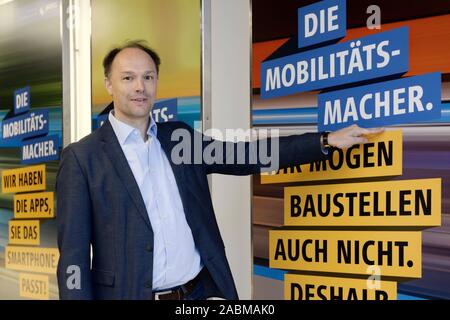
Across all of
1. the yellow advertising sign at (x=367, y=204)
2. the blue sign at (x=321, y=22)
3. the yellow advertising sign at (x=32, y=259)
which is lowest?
the yellow advertising sign at (x=32, y=259)

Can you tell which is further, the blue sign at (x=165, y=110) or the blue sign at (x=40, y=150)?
the blue sign at (x=40, y=150)

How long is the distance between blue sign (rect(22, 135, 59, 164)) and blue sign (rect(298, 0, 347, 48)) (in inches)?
84.6

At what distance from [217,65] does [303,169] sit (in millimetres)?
788

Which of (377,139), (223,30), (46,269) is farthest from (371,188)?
(46,269)

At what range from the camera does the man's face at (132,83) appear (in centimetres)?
282

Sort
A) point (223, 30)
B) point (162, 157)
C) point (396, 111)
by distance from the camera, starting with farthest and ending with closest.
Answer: point (223, 30)
point (162, 157)
point (396, 111)

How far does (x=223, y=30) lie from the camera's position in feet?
11.2

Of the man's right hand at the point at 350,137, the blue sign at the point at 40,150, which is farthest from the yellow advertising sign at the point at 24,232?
the man's right hand at the point at 350,137

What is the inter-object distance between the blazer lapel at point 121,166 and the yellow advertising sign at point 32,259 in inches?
78.2

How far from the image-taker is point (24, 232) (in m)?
4.77

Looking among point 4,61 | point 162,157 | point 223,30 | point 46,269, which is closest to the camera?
point 162,157

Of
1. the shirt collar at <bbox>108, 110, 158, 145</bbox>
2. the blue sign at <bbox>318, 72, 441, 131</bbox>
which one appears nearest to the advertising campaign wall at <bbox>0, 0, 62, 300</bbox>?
the shirt collar at <bbox>108, 110, 158, 145</bbox>

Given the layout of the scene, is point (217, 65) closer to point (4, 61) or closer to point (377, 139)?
point (377, 139)

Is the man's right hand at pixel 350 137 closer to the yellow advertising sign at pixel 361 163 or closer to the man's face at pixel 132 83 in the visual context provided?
the yellow advertising sign at pixel 361 163
